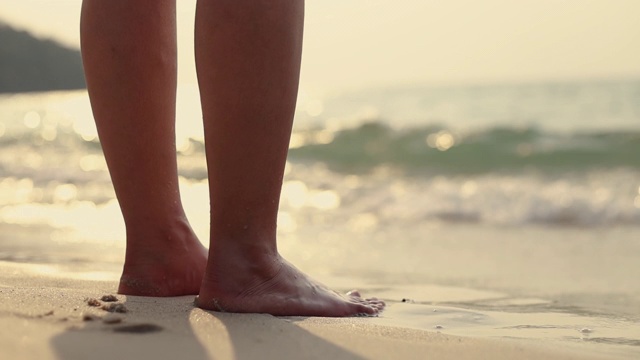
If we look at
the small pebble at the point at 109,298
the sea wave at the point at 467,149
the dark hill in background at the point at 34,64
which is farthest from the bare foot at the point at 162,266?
the dark hill in background at the point at 34,64

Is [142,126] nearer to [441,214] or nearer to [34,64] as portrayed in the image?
[441,214]

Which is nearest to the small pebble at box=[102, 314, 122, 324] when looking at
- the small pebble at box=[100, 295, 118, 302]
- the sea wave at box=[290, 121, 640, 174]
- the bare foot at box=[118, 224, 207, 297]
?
the small pebble at box=[100, 295, 118, 302]

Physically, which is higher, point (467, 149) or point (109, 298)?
point (467, 149)

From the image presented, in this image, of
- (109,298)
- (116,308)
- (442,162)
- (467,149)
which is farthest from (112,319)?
(467,149)

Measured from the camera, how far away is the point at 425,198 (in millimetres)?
5754

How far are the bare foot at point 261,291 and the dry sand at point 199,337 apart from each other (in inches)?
1.3

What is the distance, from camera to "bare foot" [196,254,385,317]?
148 cm

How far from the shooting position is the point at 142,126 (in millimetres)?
1614

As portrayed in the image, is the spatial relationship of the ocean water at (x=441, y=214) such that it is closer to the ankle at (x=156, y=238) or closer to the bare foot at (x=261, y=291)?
the bare foot at (x=261, y=291)

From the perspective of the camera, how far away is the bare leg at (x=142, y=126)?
1607 millimetres

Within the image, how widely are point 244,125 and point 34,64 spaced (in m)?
31.9

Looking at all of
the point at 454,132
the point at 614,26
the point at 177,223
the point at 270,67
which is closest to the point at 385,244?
the point at 177,223

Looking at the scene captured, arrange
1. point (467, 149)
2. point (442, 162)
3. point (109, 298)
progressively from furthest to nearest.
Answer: point (467, 149) < point (442, 162) < point (109, 298)

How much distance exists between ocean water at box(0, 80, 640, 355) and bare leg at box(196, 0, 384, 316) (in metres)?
0.31
